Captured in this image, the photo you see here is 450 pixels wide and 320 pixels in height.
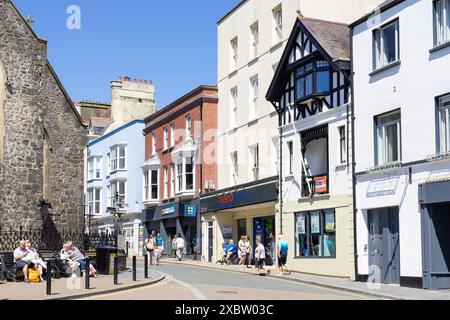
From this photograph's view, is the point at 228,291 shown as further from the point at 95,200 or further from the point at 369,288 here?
the point at 95,200

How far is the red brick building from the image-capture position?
4138 centimetres

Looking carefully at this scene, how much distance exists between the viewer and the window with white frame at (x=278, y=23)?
3456cm

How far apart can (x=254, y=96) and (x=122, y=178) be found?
20.5 meters

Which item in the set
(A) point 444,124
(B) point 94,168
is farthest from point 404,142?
(B) point 94,168

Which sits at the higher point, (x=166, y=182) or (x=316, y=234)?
(x=166, y=182)

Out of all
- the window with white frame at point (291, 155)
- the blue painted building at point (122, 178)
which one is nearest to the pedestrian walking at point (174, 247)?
the blue painted building at point (122, 178)

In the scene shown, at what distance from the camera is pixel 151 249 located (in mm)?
36469

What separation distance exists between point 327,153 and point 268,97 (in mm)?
4837

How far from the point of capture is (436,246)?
2156cm

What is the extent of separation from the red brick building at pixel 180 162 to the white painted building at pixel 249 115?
0.95 m

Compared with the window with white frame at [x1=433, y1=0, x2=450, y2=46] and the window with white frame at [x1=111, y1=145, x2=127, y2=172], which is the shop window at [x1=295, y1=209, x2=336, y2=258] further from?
the window with white frame at [x1=111, y1=145, x2=127, y2=172]

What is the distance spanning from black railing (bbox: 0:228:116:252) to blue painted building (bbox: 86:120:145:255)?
2060 centimetres

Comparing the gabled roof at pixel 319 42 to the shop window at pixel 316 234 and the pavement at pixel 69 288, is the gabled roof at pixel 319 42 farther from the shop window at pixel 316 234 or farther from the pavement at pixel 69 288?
the pavement at pixel 69 288
